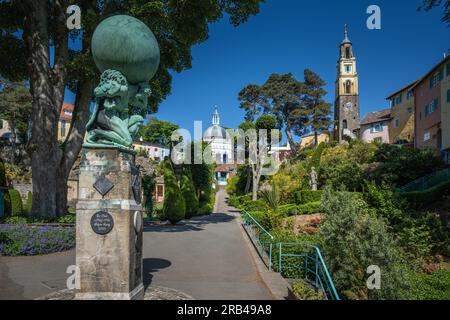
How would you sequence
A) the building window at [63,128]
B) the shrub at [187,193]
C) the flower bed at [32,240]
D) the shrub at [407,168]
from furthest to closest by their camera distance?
the building window at [63,128]
the shrub at [187,193]
the shrub at [407,168]
the flower bed at [32,240]

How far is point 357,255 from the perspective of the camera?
27.8ft

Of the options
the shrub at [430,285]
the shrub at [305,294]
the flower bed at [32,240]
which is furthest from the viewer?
the flower bed at [32,240]

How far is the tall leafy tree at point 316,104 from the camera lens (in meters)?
49.8

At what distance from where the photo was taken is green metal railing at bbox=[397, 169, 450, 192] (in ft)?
67.8

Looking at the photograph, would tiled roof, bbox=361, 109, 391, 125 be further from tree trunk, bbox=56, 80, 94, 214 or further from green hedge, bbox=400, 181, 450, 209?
tree trunk, bbox=56, 80, 94, 214

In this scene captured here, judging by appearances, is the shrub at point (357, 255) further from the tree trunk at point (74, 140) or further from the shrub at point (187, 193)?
the shrub at point (187, 193)

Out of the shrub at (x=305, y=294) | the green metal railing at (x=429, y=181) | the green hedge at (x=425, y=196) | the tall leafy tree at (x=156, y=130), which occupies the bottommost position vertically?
the shrub at (x=305, y=294)

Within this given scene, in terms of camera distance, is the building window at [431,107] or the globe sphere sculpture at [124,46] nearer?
the globe sphere sculpture at [124,46]

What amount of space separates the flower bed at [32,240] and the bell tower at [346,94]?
51.4m

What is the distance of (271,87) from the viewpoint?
49.9 meters

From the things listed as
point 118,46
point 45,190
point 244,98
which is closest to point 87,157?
point 118,46

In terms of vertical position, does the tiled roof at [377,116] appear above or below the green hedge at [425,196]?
above

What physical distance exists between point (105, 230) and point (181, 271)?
3.88 meters

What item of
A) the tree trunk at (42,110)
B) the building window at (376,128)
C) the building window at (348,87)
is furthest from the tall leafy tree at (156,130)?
the tree trunk at (42,110)
